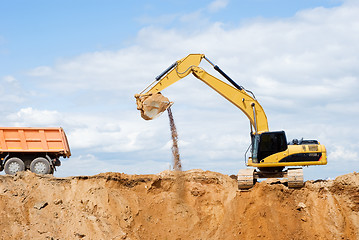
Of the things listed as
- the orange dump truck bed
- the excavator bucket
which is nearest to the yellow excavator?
the excavator bucket

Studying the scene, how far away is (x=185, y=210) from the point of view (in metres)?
20.6

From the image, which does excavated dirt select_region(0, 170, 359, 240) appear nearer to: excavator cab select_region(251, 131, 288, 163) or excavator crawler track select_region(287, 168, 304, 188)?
excavator crawler track select_region(287, 168, 304, 188)

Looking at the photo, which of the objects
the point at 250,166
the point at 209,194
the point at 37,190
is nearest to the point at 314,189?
the point at 250,166

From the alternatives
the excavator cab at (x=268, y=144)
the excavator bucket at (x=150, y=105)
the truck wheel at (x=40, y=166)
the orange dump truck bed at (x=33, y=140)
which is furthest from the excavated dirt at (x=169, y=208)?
the excavator bucket at (x=150, y=105)

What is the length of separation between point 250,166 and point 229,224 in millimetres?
2607

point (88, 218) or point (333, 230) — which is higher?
point (88, 218)

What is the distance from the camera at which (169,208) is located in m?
20.5

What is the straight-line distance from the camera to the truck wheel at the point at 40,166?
22.5m

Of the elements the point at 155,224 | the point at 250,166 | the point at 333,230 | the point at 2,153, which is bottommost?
the point at 333,230

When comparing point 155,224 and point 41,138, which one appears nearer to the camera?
point 155,224

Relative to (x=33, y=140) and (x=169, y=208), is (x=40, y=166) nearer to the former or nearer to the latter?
(x=33, y=140)

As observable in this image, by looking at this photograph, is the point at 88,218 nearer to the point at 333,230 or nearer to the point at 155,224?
the point at 155,224

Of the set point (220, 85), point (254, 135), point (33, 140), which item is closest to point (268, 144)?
point (254, 135)

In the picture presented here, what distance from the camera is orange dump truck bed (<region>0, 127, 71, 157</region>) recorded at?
22266 millimetres
